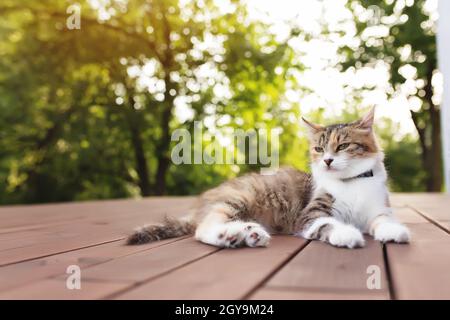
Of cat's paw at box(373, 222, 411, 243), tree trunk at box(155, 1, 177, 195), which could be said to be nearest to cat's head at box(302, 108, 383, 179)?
cat's paw at box(373, 222, 411, 243)

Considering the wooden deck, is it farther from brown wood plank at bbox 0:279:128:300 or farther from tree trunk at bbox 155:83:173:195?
tree trunk at bbox 155:83:173:195

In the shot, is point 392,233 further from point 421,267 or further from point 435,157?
point 435,157

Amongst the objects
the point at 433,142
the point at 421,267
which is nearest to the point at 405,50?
the point at 433,142

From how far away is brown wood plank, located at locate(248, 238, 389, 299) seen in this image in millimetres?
1216

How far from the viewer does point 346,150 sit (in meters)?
2.47

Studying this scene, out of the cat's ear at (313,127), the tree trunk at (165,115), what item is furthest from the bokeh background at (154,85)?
the cat's ear at (313,127)

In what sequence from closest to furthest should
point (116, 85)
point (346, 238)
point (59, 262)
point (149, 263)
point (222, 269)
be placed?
point (222, 269) < point (149, 263) < point (59, 262) < point (346, 238) < point (116, 85)

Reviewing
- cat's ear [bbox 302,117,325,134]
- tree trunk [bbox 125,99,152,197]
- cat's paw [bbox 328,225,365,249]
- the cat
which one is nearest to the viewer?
cat's paw [bbox 328,225,365,249]

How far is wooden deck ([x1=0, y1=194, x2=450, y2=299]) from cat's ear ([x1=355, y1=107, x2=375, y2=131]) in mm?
643

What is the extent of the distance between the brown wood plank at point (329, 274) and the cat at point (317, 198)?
36cm

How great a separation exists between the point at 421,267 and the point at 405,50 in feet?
27.0

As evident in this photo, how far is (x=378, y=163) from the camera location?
253 centimetres
